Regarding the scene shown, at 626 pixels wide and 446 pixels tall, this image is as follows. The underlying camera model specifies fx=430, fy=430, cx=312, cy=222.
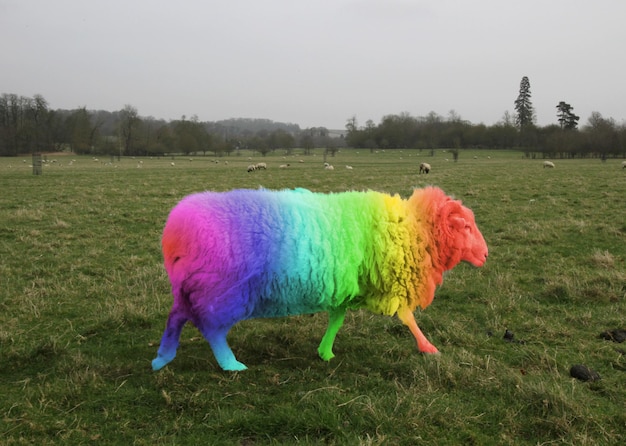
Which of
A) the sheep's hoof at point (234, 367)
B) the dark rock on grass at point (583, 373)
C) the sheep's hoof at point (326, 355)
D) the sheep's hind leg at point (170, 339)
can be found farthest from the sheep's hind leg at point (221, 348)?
the dark rock on grass at point (583, 373)

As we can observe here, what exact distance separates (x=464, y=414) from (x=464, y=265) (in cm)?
458

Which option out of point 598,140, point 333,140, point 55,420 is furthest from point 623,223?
point 333,140

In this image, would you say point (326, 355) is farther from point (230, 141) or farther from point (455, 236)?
point (230, 141)

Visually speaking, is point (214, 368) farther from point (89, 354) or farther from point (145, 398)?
point (89, 354)

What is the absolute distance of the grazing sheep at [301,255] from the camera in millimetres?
3637

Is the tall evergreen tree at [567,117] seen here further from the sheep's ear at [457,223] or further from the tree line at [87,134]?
the sheep's ear at [457,223]

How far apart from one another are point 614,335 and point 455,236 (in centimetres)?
210

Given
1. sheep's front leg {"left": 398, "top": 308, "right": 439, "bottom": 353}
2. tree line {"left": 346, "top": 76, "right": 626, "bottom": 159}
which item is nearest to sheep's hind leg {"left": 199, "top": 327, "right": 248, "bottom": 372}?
sheep's front leg {"left": 398, "top": 308, "right": 439, "bottom": 353}

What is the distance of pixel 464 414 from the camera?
316 cm

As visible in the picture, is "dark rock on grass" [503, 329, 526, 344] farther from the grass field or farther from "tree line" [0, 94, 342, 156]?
"tree line" [0, 94, 342, 156]

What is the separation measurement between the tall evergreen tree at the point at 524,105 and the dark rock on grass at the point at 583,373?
108m

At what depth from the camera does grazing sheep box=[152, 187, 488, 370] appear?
3.64m

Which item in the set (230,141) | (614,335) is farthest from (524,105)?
(614,335)

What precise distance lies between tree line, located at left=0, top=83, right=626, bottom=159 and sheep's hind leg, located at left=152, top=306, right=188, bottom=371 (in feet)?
219
